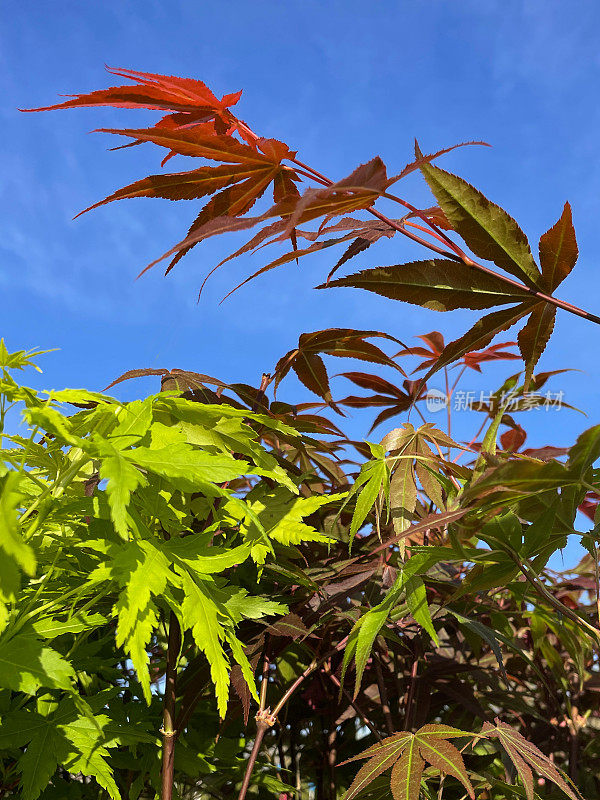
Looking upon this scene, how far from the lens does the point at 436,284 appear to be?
2.16ft

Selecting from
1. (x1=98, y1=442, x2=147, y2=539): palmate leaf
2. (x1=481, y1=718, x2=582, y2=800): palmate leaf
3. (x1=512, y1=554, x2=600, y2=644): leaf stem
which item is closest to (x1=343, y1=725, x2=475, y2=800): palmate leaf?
(x1=481, y1=718, x2=582, y2=800): palmate leaf

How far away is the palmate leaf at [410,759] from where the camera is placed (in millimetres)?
636

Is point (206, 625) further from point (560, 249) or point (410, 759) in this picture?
point (560, 249)

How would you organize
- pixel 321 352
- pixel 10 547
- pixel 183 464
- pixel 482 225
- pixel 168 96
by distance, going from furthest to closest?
1. pixel 321 352
2. pixel 168 96
3. pixel 482 225
4. pixel 183 464
5. pixel 10 547

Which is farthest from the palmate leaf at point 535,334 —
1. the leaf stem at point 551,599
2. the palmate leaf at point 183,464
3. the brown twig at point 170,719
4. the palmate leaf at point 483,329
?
the brown twig at point 170,719

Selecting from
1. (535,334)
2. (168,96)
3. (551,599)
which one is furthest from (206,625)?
(168,96)

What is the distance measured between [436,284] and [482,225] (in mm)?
72

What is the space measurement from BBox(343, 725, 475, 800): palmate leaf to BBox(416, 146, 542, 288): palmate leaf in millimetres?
482

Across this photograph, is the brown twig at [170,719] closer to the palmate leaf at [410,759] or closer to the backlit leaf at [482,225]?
the palmate leaf at [410,759]

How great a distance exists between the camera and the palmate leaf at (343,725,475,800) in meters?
0.64

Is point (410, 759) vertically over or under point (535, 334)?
under

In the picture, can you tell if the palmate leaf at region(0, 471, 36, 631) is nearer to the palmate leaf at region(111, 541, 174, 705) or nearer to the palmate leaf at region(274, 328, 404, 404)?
the palmate leaf at region(111, 541, 174, 705)

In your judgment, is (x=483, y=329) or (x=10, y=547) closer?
(x=10, y=547)

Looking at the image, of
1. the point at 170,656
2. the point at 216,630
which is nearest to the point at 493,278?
the point at 216,630
